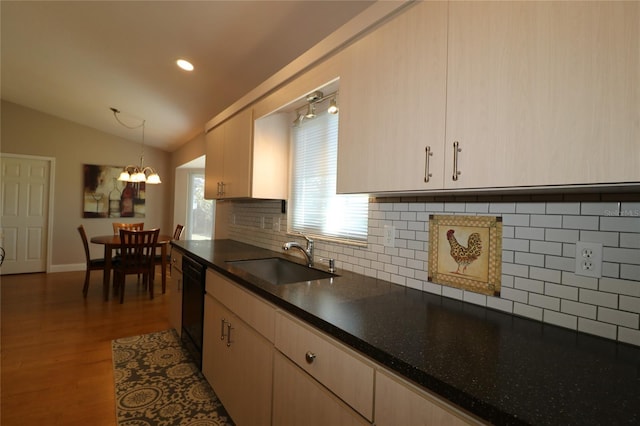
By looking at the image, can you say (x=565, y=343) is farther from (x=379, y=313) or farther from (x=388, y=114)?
Answer: (x=388, y=114)

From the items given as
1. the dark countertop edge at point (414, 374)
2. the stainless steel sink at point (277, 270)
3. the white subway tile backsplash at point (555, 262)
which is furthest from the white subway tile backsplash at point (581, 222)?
the stainless steel sink at point (277, 270)

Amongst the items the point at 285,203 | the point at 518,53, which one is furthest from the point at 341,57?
the point at 285,203

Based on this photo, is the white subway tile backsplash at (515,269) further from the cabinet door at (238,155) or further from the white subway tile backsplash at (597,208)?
the cabinet door at (238,155)

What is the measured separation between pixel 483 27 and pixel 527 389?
0.97m

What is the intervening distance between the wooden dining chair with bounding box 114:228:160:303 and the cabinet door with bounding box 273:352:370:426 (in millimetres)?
3500

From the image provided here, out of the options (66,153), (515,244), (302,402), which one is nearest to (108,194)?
(66,153)

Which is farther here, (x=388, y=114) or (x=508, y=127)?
(x=388, y=114)

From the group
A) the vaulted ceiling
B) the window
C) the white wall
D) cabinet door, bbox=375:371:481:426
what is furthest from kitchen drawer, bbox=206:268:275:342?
the white wall

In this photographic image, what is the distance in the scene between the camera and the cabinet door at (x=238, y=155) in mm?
2389

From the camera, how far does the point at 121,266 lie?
4.06 m

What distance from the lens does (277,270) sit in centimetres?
230

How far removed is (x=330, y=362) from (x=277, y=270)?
53.5 inches

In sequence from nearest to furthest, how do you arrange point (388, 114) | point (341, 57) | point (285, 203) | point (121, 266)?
point (388, 114), point (341, 57), point (285, 203), point (121, 266)

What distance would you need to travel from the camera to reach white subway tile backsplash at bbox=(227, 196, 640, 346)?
0.90 m
